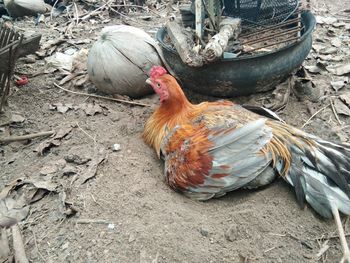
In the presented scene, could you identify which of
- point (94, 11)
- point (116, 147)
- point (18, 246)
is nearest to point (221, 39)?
point (116, 147)

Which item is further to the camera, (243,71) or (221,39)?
(243,71)

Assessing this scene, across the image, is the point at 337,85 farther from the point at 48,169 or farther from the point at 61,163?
the point at 48,169

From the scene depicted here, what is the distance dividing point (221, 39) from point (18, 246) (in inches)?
91.5

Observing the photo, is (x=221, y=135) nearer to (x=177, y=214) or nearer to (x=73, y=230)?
(x=177, y=214)

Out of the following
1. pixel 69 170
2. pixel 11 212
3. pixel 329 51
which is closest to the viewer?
pixel 11 212

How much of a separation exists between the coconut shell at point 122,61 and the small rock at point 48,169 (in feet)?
4.33

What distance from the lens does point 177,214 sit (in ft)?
8.80

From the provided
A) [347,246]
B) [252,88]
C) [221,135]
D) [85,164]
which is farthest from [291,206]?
[85,164]

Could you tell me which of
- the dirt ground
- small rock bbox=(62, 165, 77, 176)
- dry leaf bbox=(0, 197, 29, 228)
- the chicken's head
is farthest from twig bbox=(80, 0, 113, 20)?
dry leaf bbox=(0, 197, 29, 228)

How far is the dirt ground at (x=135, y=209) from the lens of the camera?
2.44 m

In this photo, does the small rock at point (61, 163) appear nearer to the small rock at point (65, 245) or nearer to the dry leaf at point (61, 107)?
the small rock at point (65, 245)

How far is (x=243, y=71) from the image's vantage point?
11.5ft

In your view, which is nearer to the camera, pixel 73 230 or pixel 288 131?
pixel 73 230

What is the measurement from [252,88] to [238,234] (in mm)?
1628
